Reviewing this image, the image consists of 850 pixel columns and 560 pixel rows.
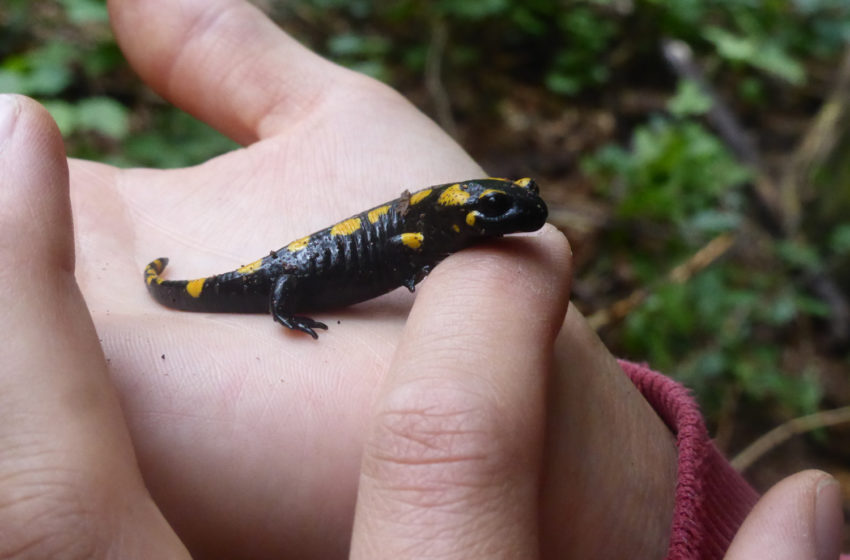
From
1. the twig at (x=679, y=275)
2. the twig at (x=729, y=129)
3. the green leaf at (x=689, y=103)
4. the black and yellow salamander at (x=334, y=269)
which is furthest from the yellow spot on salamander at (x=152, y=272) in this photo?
the twig at (x=729, y=129)

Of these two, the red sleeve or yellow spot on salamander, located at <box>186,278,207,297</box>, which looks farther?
yellow spot on salamander, located at <box>186,278,207,297</box>

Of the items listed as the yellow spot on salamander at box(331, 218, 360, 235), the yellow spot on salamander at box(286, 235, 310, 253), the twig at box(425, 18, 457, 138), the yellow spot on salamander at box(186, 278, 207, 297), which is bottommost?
the twig at box(425, 18, 457, 138)

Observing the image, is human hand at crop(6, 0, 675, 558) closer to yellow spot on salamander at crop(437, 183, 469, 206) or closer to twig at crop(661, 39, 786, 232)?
yellow spot on salamander at crop(437, 183, 469, 206)

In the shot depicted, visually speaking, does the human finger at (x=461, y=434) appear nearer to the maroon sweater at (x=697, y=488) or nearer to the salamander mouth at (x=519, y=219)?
the salamander mouth at (x=519, y=219)

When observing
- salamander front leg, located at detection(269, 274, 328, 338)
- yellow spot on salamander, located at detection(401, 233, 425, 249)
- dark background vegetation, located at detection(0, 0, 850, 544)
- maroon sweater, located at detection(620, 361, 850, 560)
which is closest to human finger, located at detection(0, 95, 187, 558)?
salamander front leg, located at detection(269, 274, 328, 338)

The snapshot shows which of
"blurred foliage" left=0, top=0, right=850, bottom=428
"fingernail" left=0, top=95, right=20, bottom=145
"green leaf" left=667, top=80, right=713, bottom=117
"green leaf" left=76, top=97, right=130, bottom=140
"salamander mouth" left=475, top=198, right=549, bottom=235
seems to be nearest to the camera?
"fingernail" left=0, top=95, right=20, bottom=145

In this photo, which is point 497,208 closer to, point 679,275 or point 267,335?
point 267,335

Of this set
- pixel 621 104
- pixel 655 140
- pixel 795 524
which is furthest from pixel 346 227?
pixel 621 104
